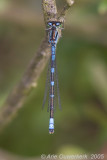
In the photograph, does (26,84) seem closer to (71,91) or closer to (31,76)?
(31,76)

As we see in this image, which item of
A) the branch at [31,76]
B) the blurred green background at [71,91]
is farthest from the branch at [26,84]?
the blurred green background at [71,91]

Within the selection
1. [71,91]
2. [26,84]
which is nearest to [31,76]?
[26,84]

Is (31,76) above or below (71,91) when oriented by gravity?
below

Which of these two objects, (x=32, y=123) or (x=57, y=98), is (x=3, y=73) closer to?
(x=32, y=123)

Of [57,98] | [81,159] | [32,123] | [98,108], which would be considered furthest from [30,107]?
[81,159]

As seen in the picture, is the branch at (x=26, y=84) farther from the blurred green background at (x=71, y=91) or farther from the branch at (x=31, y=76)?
the blurred green background at (x=71, y=91)

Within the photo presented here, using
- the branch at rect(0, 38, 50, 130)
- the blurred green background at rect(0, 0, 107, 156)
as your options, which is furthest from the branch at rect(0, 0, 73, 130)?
the blurred green background at rect(0, 0, 107, 156)
